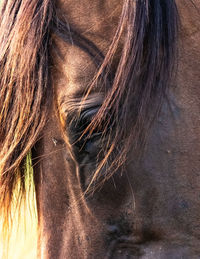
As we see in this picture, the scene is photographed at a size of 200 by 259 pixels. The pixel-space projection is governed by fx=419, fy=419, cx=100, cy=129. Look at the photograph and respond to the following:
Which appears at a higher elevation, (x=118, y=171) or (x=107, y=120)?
(x=107, y=120)

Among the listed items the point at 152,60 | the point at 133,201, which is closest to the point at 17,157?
the point at 133,201

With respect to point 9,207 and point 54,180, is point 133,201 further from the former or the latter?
point 9,207

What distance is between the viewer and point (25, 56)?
1149 millimetres

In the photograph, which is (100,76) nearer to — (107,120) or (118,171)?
(107,120)

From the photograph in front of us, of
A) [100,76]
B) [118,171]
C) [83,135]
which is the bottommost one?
[118,171]

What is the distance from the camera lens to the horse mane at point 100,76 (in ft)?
3.51

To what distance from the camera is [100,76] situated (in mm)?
1093

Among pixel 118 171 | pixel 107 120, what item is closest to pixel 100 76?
pixel 107 120

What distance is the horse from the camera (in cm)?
108

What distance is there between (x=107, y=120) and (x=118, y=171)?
0.14 m

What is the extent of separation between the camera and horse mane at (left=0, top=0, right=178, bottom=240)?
107 cm

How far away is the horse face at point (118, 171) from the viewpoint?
3.55 ft

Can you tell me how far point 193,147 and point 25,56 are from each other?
0.51 meters

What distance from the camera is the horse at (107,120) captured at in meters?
1.08
